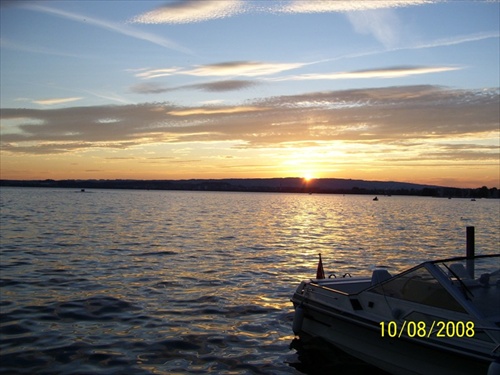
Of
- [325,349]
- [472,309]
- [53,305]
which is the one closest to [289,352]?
[325,349]

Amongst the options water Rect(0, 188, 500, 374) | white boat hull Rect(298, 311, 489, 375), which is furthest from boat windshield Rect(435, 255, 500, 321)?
water Rect(0, 188, 500, 374)

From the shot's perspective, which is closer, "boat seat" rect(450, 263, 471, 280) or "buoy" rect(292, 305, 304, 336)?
"boat seat" rect(450, 263, 471, 280)

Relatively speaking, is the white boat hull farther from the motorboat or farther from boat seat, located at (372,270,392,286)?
boat seat, located at (372,270,392,286)

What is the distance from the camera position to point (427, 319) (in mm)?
8844

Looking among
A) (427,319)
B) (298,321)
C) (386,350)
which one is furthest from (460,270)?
(298,321)

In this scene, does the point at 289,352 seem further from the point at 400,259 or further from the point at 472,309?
the point at 400,259

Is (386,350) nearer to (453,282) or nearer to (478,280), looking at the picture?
(453,282)

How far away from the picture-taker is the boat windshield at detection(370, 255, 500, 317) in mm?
8688

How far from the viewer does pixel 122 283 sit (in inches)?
678

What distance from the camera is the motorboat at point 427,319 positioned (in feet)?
26.4

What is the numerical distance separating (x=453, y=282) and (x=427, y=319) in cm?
79

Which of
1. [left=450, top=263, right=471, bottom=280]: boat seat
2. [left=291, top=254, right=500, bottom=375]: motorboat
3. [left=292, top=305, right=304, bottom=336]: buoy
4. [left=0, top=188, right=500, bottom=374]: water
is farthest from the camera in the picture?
[left=292, top=305, right=304, bottom=336]: buoy

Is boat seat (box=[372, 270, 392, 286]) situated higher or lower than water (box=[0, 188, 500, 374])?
higher
